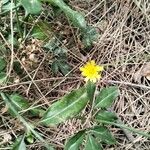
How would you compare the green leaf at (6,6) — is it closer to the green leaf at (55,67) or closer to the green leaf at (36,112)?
the green leaf at (55,67)

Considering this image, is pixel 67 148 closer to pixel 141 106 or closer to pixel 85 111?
pixel 85 111

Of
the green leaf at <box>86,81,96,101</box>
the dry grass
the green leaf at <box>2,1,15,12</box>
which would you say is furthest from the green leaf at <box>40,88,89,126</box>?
the green leaf at <box>2,1,15,12</box>

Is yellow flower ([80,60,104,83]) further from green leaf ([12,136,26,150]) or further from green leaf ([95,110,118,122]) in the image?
green leaf ([12,136,26,150])

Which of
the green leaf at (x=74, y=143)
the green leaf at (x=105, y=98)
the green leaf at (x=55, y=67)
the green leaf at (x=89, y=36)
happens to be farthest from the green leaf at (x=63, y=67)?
the green leaf at (x=74, y=143)

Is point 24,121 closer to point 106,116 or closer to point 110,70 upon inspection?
point 106,116

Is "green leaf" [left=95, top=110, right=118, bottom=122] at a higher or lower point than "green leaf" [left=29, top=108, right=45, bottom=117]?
lower

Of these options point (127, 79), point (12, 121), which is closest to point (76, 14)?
point (127, 79)
